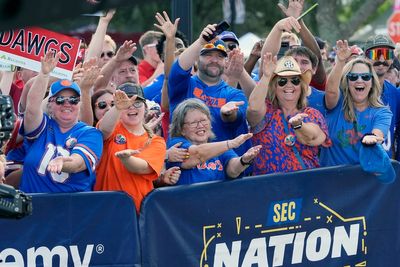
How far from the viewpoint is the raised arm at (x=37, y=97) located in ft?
17.9

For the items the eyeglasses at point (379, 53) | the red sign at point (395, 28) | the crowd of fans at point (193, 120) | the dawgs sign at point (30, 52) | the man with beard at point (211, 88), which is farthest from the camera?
the red sign at point (395, 28)

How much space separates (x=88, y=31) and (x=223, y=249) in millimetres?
12942

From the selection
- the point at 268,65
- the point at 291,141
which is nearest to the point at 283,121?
the point at 291,141

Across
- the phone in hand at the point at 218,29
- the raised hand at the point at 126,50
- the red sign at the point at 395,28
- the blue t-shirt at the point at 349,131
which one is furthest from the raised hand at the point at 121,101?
the red sign at the point at 395,28

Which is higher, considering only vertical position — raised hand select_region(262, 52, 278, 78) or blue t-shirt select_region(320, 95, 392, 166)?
raised hand select_region(262, 52, 278, 78)

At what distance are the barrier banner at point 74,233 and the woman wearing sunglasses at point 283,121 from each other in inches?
53.5

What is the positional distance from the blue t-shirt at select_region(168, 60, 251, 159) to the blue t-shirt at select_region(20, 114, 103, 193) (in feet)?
3.54

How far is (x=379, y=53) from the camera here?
321 inches

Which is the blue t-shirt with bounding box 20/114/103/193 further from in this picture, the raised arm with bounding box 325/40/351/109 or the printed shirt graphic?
the raised arm with bounding box 325/40/351/109

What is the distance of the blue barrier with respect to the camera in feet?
17.6

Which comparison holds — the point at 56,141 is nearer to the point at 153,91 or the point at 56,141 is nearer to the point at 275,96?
the point at 275,96

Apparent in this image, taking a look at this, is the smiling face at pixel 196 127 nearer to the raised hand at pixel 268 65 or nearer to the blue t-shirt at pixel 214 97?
the blue t-shirt at pixel 214 97

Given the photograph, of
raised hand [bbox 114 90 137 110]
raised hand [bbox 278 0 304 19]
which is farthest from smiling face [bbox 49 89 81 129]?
raised hand [bbox 278 0 304 19]

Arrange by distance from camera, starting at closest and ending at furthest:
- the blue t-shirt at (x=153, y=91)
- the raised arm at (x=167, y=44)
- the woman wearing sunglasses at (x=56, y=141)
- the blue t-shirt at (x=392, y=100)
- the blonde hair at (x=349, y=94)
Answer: the woman wearing sunglasses at (x=56, y=141), the blonde hair at (x=349, y=94), the raised arm at (x=167, y=44), the blue t-shirt at (x=392, y=100), the blue t-shirt at (x=153, y=91)
